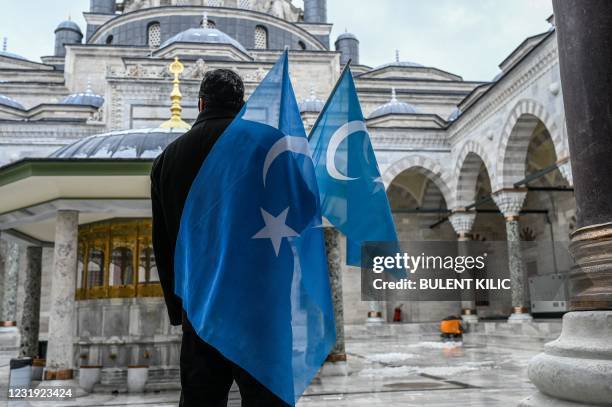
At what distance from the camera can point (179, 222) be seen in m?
1.76

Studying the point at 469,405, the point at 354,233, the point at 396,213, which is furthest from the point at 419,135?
the point at 354,233

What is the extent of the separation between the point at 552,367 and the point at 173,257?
1.38 m

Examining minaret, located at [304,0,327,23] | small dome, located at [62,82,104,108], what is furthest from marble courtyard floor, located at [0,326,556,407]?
minaret, located at [304,0,327,23]

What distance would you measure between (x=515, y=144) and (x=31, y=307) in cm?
1092

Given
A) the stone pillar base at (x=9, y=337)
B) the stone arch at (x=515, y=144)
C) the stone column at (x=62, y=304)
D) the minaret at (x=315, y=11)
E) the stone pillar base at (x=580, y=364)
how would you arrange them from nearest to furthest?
the stone pillar base at (x=580, y=364) < the stone column at (x=62, y=304) < the stone arch at (x=515, y=144) < the stone pillar base at (x=9, y=337) < the minaret at (x=315, y=11)

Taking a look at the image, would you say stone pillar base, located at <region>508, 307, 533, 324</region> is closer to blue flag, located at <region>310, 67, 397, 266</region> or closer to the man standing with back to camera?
Result: blue flag, located at <region>310, 67, 397, 266</region>

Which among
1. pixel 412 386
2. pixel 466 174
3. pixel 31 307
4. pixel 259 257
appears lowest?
pixel 412 386

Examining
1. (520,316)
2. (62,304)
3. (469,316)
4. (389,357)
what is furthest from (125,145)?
(469,316)

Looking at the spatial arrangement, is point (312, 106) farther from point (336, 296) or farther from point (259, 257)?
point (259, 257)

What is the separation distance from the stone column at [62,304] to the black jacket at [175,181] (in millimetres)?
3715

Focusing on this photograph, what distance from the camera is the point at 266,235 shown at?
5.49 ft

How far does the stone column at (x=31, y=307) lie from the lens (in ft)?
22.2

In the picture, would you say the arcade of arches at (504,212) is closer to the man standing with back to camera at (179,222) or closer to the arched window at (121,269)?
the arched window at (121,269)

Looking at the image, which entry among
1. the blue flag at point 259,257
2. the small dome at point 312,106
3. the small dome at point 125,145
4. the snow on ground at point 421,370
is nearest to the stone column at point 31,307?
the small dome at point 125,145
